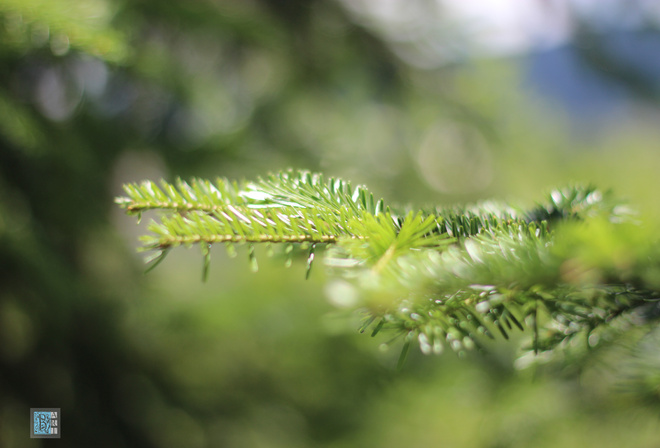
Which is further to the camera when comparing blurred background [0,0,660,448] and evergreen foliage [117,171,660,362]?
blurred background [0,0,660,448]

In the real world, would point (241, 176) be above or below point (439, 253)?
above

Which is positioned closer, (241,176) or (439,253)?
(439,253)

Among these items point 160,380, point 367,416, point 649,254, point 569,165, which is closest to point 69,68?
point 160,380

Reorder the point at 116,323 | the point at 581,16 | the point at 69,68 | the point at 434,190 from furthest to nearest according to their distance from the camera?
the point at 434,190 → the point at 581,16 → the point at 116,323 → the point at 69,68

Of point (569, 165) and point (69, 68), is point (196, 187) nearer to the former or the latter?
point (69, 68)

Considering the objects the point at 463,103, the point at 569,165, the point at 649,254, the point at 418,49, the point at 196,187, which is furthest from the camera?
the point at 569,165
